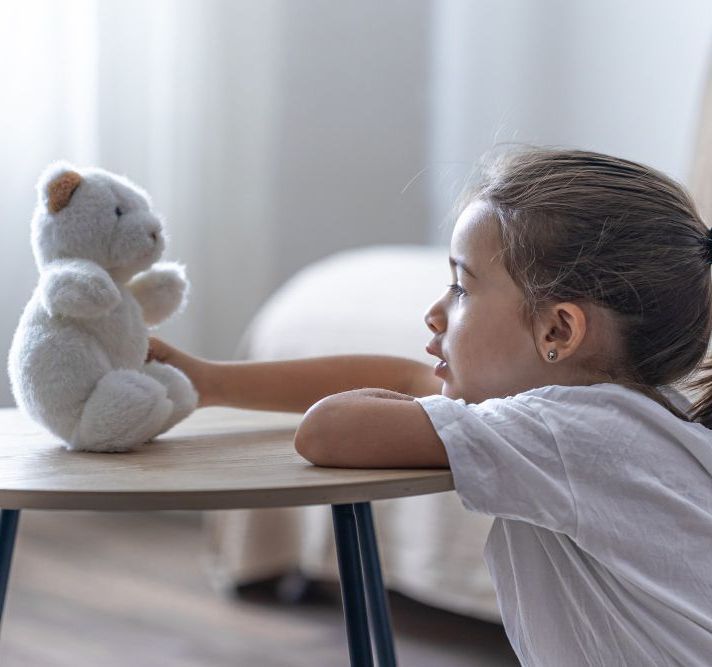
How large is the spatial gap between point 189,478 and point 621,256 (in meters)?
0.32

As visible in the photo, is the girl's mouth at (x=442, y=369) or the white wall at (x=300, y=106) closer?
the girl's mouth at (x=442, y=369)

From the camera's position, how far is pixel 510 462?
67cm

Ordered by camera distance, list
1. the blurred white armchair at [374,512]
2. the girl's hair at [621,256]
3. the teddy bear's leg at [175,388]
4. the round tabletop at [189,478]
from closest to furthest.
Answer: the round tabletop at [189,478]
the girl's hair at [621,256]
the teddy bear's leg at [175,388]
the blurred white armchair at [374,512]

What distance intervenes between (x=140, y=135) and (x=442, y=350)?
1.44 m

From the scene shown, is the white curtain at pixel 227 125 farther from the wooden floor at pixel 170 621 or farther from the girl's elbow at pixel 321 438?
the girl's elbow at pixel 321 438

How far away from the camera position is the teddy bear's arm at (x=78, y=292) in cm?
76

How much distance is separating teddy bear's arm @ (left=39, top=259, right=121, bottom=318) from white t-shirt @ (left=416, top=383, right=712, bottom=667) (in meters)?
0.24

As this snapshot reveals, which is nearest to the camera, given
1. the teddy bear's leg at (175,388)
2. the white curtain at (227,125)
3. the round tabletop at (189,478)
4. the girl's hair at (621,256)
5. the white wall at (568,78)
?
the round tabletop at (189,478)

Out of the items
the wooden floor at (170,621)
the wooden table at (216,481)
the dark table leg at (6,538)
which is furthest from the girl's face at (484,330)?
the wooden floor at (170,621)

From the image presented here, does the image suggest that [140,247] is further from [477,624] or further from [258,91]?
[258,91]

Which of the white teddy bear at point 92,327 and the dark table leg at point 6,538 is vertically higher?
the white teddy bear at point 92,327

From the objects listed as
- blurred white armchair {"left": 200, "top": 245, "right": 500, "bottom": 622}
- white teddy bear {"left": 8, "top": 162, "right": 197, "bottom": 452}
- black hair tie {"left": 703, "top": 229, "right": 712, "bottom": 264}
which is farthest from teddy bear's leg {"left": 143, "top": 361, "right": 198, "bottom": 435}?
blurred white armchair {"left": 200, "top": 245, "right": 500, "bottom": 622}

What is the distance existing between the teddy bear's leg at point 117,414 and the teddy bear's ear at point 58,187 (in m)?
0.13

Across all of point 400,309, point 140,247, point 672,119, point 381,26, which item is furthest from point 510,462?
point 381,26
